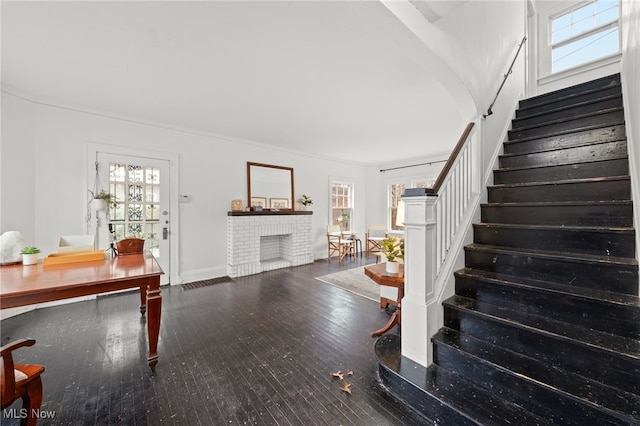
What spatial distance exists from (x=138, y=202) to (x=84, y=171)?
0.71m

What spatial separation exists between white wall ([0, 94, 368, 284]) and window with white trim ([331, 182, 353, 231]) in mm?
1602

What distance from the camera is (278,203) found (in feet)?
17.5

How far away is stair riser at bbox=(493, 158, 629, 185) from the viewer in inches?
76.2

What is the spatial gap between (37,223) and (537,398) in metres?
4.95

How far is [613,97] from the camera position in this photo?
2.41 metres

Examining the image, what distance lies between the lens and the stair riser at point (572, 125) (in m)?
2.29

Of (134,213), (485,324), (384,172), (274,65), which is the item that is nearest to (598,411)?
(485,324)

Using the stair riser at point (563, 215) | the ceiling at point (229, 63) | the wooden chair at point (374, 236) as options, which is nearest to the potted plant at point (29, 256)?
the ceiling at point (229, 63)

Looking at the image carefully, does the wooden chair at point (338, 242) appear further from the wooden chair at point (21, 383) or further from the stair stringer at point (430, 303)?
the wooden chair at point (21, 383)

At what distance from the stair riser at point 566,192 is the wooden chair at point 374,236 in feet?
13.3

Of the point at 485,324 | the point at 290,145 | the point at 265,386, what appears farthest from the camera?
the point at 290,145

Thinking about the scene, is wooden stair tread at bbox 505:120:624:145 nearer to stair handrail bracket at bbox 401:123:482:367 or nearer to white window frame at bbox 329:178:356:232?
stair handrail bracket at bbox 401:123:482:367

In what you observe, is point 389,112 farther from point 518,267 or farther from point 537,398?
point 537,398

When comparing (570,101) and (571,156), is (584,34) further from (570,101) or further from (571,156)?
(571,156)
